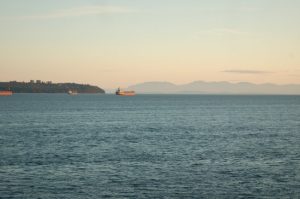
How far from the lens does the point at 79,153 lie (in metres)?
61.3

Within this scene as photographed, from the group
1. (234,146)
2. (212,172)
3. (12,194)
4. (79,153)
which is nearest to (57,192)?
(12,194)

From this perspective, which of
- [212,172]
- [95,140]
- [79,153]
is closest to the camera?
[212,172]

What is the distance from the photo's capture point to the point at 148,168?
50.2 meters

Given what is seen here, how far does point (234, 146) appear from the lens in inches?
2753

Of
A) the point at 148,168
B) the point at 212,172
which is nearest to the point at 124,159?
the point at 148,168

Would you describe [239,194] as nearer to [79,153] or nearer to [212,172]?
[212,172]

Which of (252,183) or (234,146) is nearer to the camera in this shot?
(252,183)

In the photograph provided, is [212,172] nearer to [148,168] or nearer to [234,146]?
[148,168]

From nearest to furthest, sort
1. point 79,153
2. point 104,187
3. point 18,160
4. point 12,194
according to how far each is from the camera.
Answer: point 12,194
point 104,187
point 18,160
point 79,153

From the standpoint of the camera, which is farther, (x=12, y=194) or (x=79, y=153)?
(x=79, y=153)

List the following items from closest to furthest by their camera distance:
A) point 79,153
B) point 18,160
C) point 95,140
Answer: point 18,160, point 79,153, point 95,140

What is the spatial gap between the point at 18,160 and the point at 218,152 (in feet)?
83.0

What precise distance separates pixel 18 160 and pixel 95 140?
23.2 metres

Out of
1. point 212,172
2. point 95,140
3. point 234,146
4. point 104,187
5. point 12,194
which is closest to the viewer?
point 12,194
